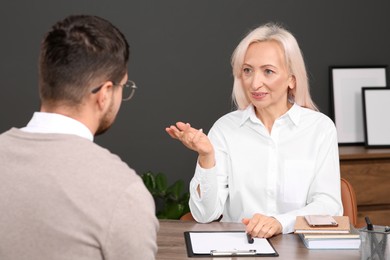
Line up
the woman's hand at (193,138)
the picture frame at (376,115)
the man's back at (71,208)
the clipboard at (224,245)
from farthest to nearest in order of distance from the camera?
the picture frame at (376,115)
the woman's hand at (193,138)
the clipboard at (224,245)
the man's back at (71,208)

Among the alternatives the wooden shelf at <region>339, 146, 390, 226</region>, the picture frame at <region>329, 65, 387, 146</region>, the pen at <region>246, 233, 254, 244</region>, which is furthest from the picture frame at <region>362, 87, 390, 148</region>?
the pen at <region>246, 233, 254, 244</region>

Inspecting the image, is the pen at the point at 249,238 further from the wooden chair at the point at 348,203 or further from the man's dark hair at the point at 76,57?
the man's dark hair at the point at 76,57

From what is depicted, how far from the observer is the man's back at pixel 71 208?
62.7 inches

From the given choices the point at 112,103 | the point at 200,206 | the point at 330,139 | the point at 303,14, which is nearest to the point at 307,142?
the point at 330,139

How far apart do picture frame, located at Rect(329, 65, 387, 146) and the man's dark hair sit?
3.51m

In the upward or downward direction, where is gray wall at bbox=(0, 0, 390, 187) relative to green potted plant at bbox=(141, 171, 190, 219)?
upward

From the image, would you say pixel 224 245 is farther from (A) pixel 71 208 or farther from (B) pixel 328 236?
(A) pixel 71 208

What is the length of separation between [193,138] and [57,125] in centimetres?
115

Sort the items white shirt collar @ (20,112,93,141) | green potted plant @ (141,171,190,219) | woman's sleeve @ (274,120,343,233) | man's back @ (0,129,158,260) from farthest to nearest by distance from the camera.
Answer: green potted plant @ (141,171,190,219)
woman's sleeve @ (274,120,343,233)
white shirt collar @ (20,112,93,141)
man's back @ (0,129,158,260)

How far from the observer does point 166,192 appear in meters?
4.91

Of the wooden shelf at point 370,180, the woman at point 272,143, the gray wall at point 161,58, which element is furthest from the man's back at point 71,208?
the gray wall at point 161,58

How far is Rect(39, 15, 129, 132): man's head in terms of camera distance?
1.72 meters

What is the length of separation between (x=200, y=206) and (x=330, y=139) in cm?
65

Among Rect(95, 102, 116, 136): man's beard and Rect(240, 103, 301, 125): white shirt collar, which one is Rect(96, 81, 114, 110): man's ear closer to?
Rect(95, 102, 116, 136): man's beard
